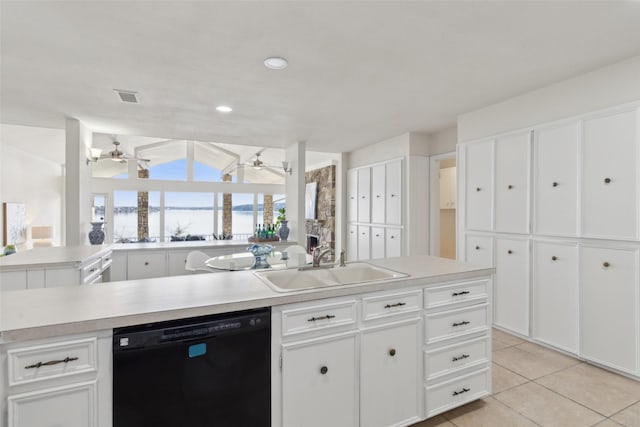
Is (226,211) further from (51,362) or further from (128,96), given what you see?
(51,362)

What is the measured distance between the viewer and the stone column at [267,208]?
8.93 m

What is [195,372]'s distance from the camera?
4.28ft

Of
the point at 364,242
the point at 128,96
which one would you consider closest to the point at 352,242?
the point at 364,242

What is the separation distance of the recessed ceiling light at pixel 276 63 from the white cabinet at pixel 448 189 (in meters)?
4.24

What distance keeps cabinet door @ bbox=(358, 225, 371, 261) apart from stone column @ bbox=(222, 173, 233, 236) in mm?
4164

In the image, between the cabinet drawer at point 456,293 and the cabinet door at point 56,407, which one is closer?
the cabinet door at point 56,407

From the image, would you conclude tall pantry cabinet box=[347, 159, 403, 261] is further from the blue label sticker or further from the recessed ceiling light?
the blue label sticker

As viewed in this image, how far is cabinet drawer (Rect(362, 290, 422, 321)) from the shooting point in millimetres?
1687

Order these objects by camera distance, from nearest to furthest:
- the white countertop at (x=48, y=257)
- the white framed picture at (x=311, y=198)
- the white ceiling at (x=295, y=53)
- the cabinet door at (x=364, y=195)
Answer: the white ceiling at (x=295, y=53) < the white countertop at (x=48, y=257) < the cabinet door at (x=364, y=195) < the white framed picture at (x=311, y=198)

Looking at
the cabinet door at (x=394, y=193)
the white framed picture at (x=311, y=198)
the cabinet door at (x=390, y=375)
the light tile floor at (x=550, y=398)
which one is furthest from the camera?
the white framed picture at (x=311, y=198)

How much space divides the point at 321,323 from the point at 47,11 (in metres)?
2.38

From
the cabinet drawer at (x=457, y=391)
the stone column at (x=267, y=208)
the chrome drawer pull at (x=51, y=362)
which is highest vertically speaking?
the stone column at (x=267, y=208)

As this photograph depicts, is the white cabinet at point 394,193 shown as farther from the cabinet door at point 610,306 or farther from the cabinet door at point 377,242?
the cabinet door at point 610,306

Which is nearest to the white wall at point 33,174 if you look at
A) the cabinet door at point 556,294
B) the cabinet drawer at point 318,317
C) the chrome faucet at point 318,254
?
the chrome faucet at point 318,254
